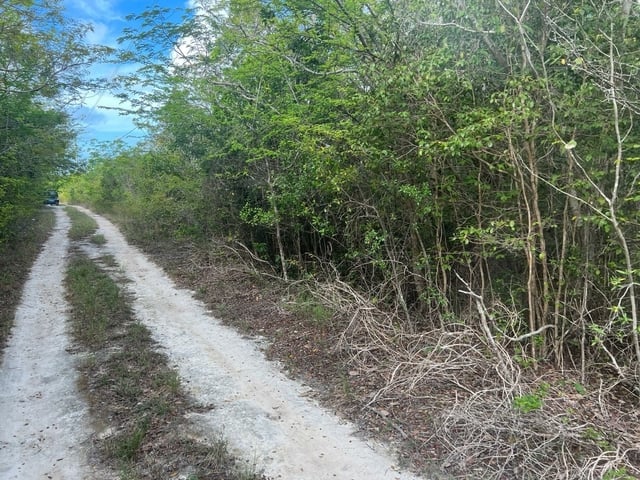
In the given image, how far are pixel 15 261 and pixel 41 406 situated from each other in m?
8.70

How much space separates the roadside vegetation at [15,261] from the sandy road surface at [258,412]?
2.05 meters

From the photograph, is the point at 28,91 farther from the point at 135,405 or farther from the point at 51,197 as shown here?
the point at 51,197

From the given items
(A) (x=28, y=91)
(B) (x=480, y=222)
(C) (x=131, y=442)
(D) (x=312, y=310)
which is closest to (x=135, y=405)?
(C) (x=131, y=442)

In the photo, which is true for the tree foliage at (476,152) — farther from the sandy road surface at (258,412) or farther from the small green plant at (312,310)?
the sandy road surface at (258,412)

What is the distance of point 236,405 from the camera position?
429 centimetres

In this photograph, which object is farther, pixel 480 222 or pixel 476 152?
pixel 480 222

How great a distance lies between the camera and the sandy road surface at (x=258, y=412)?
3348 mm

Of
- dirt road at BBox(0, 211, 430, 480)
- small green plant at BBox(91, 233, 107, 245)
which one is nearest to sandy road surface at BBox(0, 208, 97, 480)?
dirt road at BBox(0, 211, 430, 480)

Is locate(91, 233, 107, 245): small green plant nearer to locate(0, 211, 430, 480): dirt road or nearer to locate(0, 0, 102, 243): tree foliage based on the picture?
locate(0, 0, 102, 243): tree foliage

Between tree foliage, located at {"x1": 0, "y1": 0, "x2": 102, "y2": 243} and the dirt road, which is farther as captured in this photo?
Answer: tree foliage, located at {"x1": 0, "y1": 0, "x2": 102, "y2": 243}

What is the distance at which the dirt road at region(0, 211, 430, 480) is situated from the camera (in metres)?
3.38

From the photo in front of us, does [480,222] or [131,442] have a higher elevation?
[480,222]

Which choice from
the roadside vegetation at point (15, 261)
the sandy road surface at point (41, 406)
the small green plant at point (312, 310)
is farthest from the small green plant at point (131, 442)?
the roadside vegetation at point (15, 261)

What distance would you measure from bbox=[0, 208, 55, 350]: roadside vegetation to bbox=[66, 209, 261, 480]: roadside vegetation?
99 centimetres
